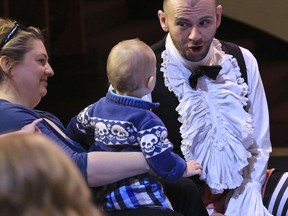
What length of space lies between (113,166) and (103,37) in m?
2.51

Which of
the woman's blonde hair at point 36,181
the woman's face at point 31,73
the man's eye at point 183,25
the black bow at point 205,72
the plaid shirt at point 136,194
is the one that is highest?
the woman's blonde hair at point 36,181

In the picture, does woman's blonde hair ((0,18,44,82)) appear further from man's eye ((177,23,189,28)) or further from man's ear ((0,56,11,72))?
man's eye ((177,23,189,28))

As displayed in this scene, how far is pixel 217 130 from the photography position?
7.02 ft

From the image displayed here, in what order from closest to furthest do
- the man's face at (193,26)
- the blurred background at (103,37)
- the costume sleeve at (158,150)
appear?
the costume sleeve at (158,150) < the man's face at (193,26) < the blurred background at (103,37)

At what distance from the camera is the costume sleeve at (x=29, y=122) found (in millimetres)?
1797

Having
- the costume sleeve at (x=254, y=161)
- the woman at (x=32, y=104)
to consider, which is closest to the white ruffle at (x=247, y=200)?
the costume sleeve at (x=254, y=161)

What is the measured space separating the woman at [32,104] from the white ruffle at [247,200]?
24cm

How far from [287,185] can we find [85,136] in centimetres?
70

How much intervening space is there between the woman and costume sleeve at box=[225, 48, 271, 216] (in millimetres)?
245

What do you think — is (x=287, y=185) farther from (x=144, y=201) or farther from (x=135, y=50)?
(x=135, y=50)

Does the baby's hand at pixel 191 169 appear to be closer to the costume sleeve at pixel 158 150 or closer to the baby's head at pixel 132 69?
the costume sleeve at pixel 158 150

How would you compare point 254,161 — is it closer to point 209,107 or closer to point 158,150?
point 209,107

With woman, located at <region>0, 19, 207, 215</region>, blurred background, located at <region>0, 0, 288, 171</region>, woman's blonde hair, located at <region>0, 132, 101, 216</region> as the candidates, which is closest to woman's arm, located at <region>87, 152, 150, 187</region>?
woman, located at <region>0, 19, 207, 215</region>

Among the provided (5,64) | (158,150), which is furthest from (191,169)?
(5,64)
